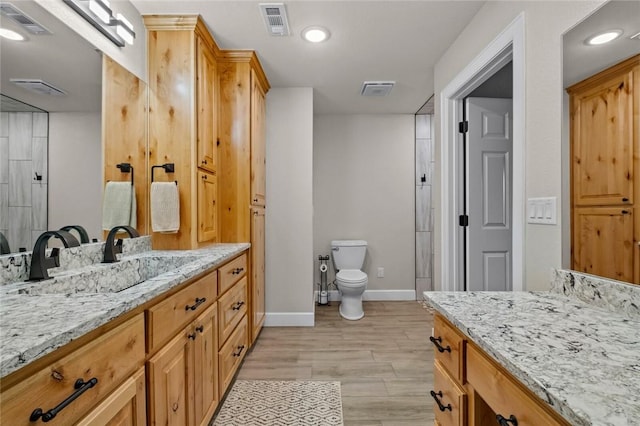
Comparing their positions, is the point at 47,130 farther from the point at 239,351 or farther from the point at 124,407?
the point at 239,351

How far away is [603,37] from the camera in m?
1.04

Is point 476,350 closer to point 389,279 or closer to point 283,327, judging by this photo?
point 283,327

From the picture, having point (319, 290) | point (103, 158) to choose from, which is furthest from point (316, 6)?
point (319, 290)

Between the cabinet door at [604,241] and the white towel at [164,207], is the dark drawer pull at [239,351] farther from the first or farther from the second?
the cabinet door at [604,241]

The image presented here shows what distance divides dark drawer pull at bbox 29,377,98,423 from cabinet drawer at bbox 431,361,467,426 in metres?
1.01

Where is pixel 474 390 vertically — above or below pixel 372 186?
below

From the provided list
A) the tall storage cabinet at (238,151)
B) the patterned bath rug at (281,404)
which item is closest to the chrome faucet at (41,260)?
the patterned bath rug at (281,404)

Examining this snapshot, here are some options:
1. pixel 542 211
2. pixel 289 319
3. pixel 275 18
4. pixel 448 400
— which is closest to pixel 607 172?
pixel 542 211

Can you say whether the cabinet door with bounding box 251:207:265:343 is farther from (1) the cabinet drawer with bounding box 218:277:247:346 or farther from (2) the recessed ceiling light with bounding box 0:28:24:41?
(2) the recessed ceiling light with bounding box 0:28:24:41

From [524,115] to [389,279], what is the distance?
9.26ft

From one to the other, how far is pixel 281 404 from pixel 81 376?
1386 mm

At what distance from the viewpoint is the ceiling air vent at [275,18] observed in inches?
73.3

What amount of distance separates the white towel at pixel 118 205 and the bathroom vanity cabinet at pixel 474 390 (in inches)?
67.1

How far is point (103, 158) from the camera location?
1.63 m
